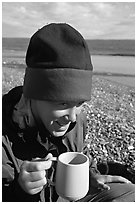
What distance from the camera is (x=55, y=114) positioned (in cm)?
149

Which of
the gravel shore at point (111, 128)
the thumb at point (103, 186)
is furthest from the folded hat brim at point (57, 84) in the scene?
the gravel shore at point (111, 128)

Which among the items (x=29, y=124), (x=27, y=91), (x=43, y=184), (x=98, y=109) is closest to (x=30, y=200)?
(x=43, y=184)

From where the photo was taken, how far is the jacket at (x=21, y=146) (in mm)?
1473

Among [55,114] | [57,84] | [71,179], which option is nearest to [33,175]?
[71,179]

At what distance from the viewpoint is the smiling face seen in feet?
4.89

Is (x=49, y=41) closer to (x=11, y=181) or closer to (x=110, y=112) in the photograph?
(x=11, y=181)

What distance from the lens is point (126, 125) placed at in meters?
3.54

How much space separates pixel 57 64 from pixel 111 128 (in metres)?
1.98

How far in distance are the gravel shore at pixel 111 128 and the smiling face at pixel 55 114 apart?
3.34ft

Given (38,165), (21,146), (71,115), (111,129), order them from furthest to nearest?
(111,129), (21,146), (71,115), (38,165)

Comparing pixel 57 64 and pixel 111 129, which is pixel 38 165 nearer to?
pixel 57 64

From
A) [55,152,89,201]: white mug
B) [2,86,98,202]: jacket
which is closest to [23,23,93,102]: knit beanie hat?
A: [2,86,98,202]: jacket

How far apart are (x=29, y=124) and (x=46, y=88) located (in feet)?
0.81

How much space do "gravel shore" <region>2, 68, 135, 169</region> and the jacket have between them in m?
0.81
